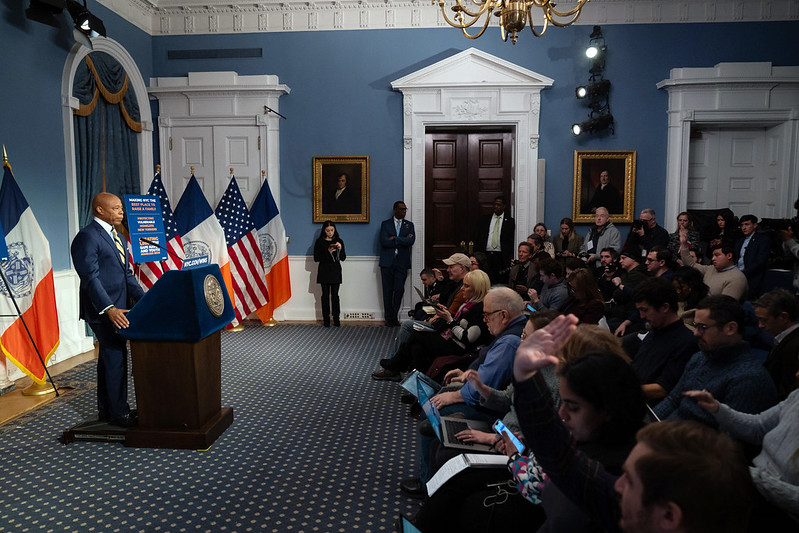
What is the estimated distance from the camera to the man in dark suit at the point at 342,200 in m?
8.33

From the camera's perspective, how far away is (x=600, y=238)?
7.32 metres

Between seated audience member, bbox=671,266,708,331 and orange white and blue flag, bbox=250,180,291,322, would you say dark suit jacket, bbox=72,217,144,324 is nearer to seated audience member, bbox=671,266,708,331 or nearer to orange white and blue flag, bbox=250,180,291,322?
orange white and blue flag, bbox=250,180,291,322

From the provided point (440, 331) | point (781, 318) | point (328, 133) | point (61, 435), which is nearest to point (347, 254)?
point (328, 133)

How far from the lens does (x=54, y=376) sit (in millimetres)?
5480

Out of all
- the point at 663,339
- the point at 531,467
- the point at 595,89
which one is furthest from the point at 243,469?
the point at 595,89

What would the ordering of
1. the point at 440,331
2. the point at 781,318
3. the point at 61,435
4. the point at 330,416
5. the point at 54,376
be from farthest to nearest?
the point at 54,376, the point at 440,331, the point at 330,416, the point at 61,435, the point at 781,318

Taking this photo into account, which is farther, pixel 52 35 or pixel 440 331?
pixel 52 35

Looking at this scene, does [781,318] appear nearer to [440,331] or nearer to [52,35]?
[440,331]

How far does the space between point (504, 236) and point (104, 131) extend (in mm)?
5368

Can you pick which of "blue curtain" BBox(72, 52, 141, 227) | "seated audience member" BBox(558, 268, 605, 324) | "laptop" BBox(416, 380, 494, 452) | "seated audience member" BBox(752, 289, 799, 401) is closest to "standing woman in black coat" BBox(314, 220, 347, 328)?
"blue curtain" BBox(72, 52, 141, 227)

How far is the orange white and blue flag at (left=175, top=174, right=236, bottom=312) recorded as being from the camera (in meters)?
7.33

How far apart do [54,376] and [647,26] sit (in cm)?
840

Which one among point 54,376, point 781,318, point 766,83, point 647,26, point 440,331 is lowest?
point 54,376

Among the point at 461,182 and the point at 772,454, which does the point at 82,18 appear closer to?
the point at 461,182
